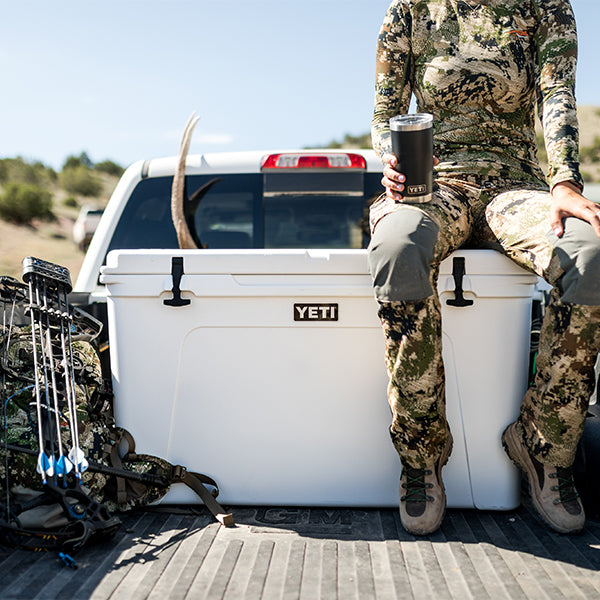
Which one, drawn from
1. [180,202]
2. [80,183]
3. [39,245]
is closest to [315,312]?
[180,202]

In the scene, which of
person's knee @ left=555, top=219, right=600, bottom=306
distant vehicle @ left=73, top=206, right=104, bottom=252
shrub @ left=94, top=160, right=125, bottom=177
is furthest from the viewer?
shrub @ left=94, top=160, right=125, bottom=177

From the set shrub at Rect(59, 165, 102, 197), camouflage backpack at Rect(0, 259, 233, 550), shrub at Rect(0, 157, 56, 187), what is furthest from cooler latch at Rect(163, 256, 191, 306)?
shrub at Rect(59, 165, 102, 197)

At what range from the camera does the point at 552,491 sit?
2.07 metres

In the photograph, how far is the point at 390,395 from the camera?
209cm

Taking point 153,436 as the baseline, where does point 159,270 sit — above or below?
above

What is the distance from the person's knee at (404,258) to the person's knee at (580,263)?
39cm

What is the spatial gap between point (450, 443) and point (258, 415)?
0.66m

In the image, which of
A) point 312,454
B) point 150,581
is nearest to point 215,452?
point 312,454

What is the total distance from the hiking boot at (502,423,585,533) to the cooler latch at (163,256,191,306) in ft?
3.94

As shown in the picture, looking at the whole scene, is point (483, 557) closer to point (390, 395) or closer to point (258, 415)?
point (390, 395)

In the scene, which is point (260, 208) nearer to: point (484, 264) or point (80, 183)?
point (484, 264)

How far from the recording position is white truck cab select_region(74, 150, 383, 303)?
2990 mm

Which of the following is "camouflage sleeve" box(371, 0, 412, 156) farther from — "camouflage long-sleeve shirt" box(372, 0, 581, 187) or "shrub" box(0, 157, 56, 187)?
"shrub" box(0, 157, 56, 187)

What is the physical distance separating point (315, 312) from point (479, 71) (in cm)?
109
